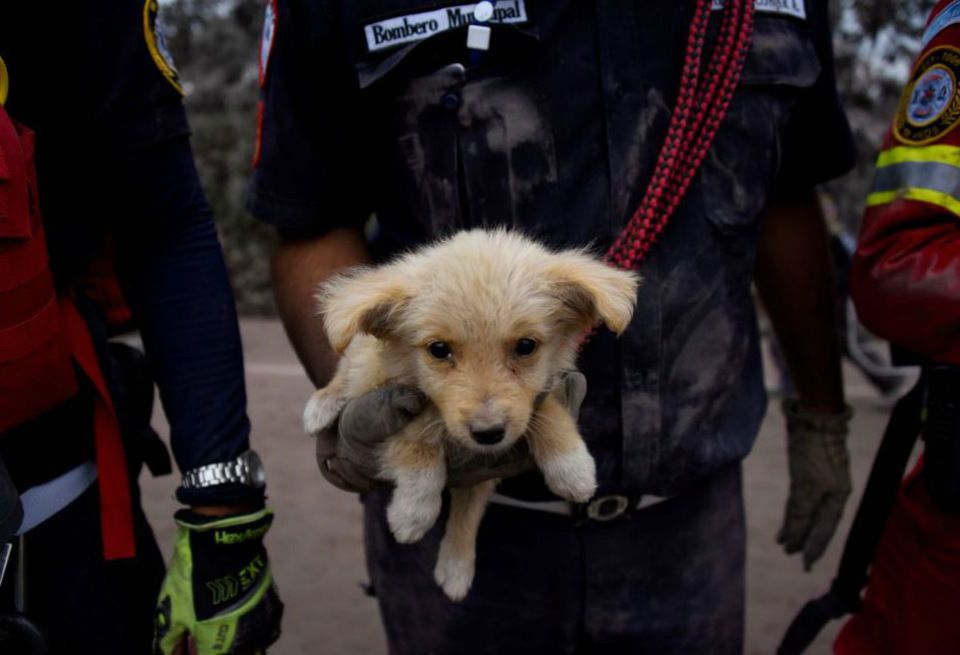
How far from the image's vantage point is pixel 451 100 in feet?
6.39

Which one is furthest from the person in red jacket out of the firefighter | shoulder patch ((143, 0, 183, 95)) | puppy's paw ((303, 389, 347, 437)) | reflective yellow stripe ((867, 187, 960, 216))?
shoulder patch ((143, 0, 183, 95))

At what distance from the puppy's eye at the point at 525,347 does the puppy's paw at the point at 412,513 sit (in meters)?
0.32

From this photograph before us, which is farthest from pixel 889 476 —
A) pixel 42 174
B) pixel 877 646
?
pixel 42 174

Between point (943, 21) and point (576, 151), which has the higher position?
point (943, 21)

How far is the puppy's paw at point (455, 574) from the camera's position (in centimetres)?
194

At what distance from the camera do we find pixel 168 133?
2.03 meters

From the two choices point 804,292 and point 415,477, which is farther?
point 804,292

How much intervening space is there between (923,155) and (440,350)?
3.93ft

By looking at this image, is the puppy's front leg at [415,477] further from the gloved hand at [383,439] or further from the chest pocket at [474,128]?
the chest pocket at [474,128]

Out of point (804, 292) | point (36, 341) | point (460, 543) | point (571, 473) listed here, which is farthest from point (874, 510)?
point (36, 341)

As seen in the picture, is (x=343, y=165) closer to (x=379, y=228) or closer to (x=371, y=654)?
(x=379, y=228)

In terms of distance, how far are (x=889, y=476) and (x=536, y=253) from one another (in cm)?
115

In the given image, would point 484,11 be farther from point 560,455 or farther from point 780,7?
point 560,455

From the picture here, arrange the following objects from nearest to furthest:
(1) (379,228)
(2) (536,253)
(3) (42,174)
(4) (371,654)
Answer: (2) (536,253), (3) (42,174), (1) (379,228), (4) (371,654)
